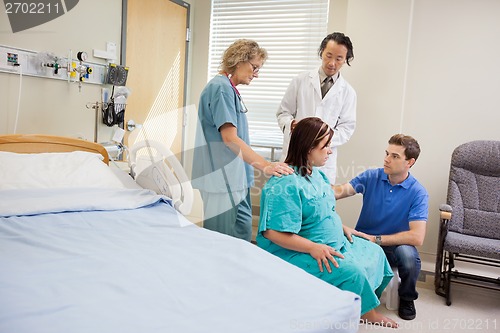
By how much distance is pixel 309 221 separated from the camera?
180 cm

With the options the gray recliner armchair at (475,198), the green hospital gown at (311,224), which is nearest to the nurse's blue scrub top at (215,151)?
the green hospital gown at (311,224)

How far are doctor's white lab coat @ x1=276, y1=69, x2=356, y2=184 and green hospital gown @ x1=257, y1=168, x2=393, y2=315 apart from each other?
0.89 meters

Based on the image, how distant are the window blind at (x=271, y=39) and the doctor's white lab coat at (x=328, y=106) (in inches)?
33.0

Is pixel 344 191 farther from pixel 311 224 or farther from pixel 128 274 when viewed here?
pixel 128 274

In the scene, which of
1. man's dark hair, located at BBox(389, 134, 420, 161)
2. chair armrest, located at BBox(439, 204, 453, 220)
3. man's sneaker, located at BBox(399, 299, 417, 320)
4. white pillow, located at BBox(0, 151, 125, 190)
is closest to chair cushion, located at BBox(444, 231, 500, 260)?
chair armrest, located at BBox(439, 204, 453, 220)

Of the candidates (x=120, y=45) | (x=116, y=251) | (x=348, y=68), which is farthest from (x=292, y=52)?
(x=116, y=251)

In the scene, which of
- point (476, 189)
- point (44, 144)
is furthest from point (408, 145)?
point (44, 144)

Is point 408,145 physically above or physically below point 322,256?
above

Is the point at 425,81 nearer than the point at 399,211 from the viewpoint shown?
No

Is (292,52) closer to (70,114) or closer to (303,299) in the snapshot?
(70,114)

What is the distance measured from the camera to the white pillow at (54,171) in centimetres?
194

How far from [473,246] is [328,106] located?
1.15 metres

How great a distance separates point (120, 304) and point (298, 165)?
97 cm

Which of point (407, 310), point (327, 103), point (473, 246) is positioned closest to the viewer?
point (407, 310)
